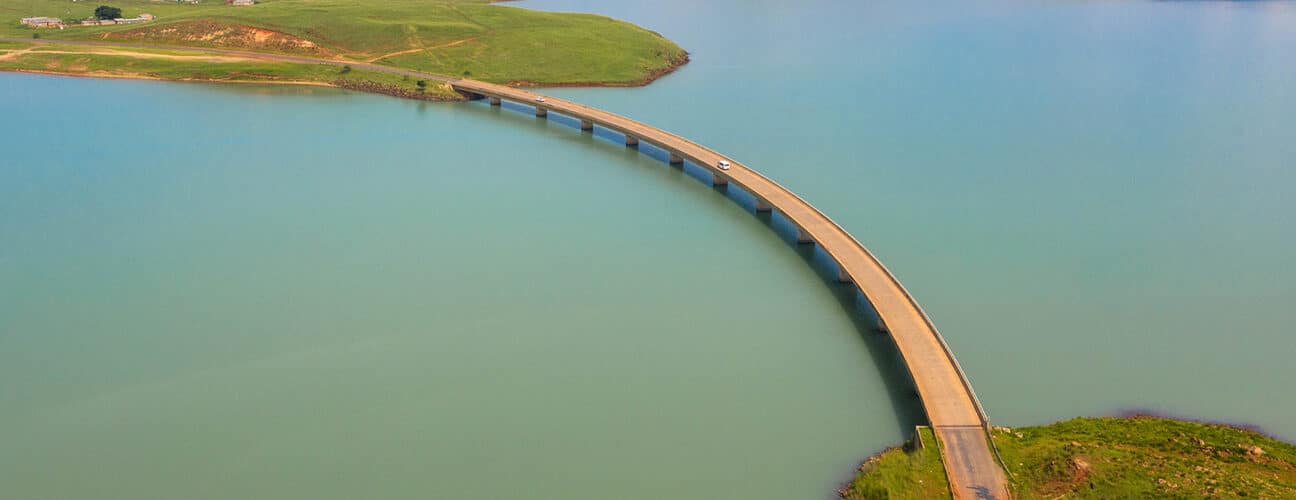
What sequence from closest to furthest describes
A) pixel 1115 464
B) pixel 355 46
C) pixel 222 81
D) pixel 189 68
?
pixel 1115 464 → pixel 222 81 → pixel 189 68 → pixel 355 46

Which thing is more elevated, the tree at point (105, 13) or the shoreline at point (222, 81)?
the tree at point (105, 13)

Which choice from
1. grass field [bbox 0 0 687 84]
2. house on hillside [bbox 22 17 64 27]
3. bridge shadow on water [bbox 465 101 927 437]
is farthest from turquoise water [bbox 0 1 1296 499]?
house on hillside [bbox 22 17 64 27]

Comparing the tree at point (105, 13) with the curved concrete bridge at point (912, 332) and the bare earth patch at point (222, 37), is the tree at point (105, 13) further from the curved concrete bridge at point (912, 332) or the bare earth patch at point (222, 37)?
the curved concrete bridge at point (912, 332)

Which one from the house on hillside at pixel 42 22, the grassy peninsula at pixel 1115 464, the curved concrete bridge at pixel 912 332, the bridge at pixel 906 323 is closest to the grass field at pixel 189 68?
the house on hillside at pixel 42 22

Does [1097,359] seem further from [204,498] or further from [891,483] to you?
[204,498]

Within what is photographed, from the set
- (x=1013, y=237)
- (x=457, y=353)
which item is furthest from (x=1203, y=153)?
(x=457, y=353)

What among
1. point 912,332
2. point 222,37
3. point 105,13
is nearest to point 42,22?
point 105,13

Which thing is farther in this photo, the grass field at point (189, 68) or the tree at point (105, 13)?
the tree at point (105, 13)

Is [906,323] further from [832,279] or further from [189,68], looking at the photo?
[189,68]
